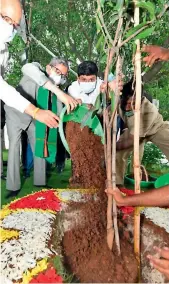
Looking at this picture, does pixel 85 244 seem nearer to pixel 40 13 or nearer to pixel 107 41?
pixel 107 41

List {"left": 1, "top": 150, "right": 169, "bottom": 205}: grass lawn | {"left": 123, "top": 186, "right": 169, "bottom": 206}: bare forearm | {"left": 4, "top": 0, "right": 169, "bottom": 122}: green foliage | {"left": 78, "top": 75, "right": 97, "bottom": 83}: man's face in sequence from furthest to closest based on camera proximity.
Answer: {"left": 4, "top": 0, "right": 169, "bottom": 122}: green foliage → {"left": 1, "top": 150, "right": 169, "bottom": 205}: grass lawn → {"left": 78, "top": 75, "right": 97, "bottom": 83}: man's face → {"left": 123, "top": 186, "right": 169, "bottom": 206}: bare forearm

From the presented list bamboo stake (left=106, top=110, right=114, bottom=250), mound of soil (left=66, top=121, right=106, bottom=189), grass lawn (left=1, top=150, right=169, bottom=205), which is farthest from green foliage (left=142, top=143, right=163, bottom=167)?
bamboo stake (left=106, top=110, right=114, bottom=250)

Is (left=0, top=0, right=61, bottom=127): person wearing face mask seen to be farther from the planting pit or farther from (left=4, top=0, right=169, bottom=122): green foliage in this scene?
(left=4, top=0, right=169, bottom=122): green foliage

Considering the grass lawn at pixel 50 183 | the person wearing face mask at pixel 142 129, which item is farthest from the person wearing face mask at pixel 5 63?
the grass lawn at pixel 50 183

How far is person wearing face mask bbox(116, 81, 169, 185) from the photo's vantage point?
416 cm

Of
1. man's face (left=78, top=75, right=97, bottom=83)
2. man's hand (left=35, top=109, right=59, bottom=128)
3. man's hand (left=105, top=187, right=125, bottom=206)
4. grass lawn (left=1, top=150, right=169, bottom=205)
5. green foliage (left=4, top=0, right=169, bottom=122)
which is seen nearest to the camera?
man's hand (left=105, top=187, right=125, bottom=206)

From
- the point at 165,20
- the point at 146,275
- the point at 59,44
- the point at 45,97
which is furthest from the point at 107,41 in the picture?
the point at 59,44

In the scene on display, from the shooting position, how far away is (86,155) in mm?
2551

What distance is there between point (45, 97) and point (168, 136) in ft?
5.18

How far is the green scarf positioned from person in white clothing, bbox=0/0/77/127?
1.07 ft

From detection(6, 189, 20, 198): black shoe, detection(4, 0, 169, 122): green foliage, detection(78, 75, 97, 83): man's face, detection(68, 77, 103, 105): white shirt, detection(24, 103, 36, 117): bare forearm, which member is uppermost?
detection(4, 0, 169, 122): green foliage

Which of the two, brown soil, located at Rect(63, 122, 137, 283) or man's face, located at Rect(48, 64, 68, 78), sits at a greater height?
man's face, located at Rect(48, 64, 68, 78)

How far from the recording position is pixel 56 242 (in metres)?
2.06

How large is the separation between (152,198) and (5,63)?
2.14 m
